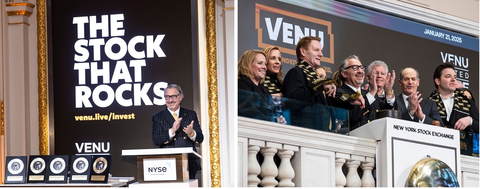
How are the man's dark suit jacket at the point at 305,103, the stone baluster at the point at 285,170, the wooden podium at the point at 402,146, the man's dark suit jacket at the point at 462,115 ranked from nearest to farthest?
the stone baluster at the point at 285,170 < the man's dark suit jacket at the point at 305,103 < the wooden podium at the point at 402,146 < the man's dark suit jacket at the point at 462,115

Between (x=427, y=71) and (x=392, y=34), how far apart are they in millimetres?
484

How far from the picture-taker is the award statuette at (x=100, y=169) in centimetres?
362

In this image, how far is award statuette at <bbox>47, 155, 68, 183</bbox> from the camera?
3625 mm

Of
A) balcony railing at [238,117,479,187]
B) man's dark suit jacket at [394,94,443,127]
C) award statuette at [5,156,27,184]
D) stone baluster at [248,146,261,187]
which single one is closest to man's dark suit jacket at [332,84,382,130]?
man's dark suit jacket at [394,94,443,127]

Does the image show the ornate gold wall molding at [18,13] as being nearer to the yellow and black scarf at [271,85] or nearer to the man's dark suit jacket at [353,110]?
the yellow and black scarf at [271,85]

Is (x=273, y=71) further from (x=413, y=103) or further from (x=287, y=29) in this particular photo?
(x=413, y=103)

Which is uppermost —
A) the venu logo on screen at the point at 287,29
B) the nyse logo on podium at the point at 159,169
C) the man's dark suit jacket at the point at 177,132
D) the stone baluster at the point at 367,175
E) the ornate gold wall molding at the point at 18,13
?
the ornate gold wall molding at the point at 18,13

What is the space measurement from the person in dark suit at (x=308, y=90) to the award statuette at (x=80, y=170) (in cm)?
132

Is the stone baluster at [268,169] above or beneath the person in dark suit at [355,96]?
beneath

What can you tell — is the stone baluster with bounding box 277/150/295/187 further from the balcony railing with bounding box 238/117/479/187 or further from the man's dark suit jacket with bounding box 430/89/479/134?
the man's dark suit jacket with bounding box 430/89/479/134

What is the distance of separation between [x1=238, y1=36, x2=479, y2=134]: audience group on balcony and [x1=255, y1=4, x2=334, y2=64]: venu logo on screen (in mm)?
220

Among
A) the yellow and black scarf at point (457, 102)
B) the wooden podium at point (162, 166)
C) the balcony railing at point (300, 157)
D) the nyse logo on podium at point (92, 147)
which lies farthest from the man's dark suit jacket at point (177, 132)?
the yellow and black scarf at point (457, 102)

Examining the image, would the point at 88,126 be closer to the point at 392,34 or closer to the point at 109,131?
the point at 109,131

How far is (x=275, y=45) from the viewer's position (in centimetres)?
444
